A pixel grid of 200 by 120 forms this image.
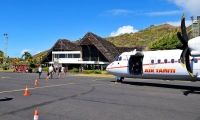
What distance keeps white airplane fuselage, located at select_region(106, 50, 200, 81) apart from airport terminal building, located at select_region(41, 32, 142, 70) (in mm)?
32525

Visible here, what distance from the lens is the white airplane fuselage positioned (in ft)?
56.5

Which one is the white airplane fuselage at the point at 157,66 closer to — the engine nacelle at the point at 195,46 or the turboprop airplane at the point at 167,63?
the turboprop airplane at the point at 167,63

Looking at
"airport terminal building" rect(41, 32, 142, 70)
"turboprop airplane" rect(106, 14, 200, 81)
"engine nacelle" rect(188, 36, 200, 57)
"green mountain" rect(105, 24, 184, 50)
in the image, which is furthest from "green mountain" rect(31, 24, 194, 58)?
"engine nacelle" rect(188, 36, 200, 57)

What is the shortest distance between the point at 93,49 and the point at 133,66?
131 ft

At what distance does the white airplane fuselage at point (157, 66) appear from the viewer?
17.2 metres

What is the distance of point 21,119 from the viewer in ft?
27.1

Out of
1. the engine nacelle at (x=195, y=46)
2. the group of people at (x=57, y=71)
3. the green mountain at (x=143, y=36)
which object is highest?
the green mountain at (x=143, y=36)

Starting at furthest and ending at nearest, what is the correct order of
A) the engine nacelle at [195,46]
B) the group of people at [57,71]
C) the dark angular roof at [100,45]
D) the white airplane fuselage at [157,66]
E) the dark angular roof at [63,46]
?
the dark angular roof at [63,46] < the dark angular roof at [100,45] < the group of people at [57,71] < the white airplane fuselage at [157,66] < the engine nacelle at [195,46]

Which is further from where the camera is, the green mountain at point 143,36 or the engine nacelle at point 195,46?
the green mountain at point 143,36

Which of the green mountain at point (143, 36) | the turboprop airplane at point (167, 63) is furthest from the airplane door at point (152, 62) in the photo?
the green mountain at point (143, 36)

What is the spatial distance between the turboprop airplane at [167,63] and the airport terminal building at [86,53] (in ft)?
107

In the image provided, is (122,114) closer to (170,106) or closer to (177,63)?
(170,106)

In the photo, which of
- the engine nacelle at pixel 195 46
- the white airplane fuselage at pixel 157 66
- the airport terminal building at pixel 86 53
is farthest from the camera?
the airport terminal building at pixel 86 53

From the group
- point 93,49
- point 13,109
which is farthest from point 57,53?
point 13,109
